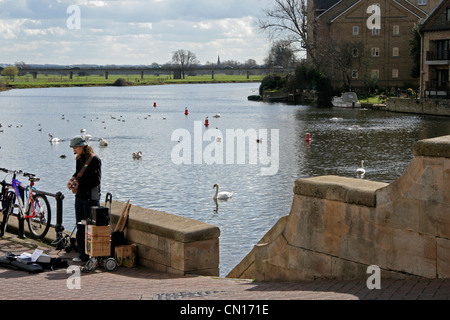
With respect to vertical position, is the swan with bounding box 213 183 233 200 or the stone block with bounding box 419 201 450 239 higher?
the stone block with bounding box 419 201 450 239

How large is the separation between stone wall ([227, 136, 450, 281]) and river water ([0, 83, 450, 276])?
20.3ft

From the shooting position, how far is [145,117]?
7700cm

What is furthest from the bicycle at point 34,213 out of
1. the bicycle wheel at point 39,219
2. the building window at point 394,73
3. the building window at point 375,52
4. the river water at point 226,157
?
the building window at point 375,52

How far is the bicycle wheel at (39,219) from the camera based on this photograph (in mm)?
13773

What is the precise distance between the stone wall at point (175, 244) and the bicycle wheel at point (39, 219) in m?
2.86

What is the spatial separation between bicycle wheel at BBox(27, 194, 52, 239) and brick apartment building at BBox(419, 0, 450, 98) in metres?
57.6

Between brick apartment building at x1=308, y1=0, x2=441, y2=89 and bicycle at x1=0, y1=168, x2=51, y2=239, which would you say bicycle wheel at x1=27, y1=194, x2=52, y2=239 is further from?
brick apartment building at x1=308, y1=0, x2=441, y2=89

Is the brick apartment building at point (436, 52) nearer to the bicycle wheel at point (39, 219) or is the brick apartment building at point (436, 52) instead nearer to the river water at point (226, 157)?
the river water at point (226, 157)

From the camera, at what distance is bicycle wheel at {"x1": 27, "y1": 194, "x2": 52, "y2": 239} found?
13.8 meters

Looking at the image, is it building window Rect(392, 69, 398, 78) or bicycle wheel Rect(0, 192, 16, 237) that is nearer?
bicycle wheel Rect(0, 192, 16, 237)

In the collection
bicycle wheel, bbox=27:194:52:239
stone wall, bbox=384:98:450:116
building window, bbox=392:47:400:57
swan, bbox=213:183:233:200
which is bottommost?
swan, bbox=213:183:233:200

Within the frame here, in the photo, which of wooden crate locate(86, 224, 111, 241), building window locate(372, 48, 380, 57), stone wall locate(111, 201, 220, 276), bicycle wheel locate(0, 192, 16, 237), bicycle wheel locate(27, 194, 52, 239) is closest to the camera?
stone wall locate(111, 201, 220, 276)

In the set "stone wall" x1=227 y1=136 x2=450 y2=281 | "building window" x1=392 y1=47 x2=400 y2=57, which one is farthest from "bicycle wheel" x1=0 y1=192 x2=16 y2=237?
"building window" x1=392 y1=47 x2=400 y2=57

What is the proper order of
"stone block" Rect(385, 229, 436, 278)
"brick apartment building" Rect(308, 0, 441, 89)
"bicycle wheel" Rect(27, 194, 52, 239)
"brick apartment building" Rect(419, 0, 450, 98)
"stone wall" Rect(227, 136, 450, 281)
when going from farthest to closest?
"brick apartment building" Rect(308, 0, 441, 89) < "brick apartment building" Rect(419, 0, 450, 98) < "bicycle wheel" Rect(27, 194, 52, 239) < "stone block" Rect(385, 229, 436, 278) < "stone wall" Rect(227, 136, 450, 281)
